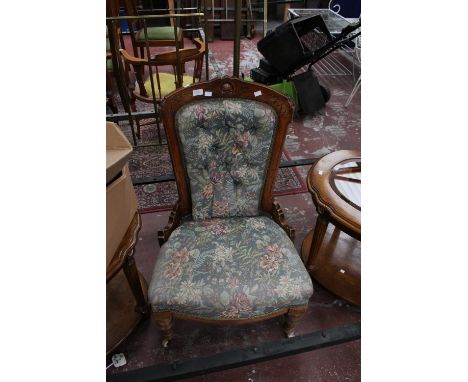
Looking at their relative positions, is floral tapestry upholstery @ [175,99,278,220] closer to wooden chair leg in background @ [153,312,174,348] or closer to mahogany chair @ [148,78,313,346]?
mahogany chair @ [148,78,313,346]

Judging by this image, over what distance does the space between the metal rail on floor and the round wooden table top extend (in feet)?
1.24

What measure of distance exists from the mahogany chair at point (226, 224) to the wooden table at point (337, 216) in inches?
7.8

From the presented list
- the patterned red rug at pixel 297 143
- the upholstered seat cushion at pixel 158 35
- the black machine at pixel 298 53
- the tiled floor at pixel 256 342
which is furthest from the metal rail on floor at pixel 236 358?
the upholstered seat cushion at pixel 158 35

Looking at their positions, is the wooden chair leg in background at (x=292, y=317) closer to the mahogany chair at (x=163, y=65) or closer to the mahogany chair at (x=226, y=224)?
the mahogany chair at (x=226, y=224)

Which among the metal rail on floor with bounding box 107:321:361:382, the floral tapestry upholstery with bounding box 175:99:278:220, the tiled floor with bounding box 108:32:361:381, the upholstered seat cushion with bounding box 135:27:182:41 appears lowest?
the tiled floor with bounding box 108:32:361:381

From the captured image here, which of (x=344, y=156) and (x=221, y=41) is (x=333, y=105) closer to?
(x=344, y=156)

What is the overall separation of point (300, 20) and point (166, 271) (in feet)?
7.68

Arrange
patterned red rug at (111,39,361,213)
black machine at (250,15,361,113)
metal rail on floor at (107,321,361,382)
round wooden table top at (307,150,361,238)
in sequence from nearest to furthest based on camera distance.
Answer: metal rail on floor at (107,321,361,382) < round wooden table top at (307,150,361,238) < patterned red rug at (111,39,361,213) < black machine at (250,15,361,113)

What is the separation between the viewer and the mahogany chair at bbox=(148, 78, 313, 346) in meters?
1.03

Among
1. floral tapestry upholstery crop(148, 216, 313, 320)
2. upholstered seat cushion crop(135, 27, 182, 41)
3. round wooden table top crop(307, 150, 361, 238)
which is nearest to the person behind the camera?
floral tapestry upholstery crop(148, 216, 313, 320)

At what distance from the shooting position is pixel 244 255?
1119 millimetres

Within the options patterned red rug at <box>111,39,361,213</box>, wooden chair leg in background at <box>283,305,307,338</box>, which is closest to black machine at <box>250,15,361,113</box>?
patterned red rug at <box>111,39,361,213</box>

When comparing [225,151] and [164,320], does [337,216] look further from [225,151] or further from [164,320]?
[164,320]

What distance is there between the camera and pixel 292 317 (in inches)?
46.1
